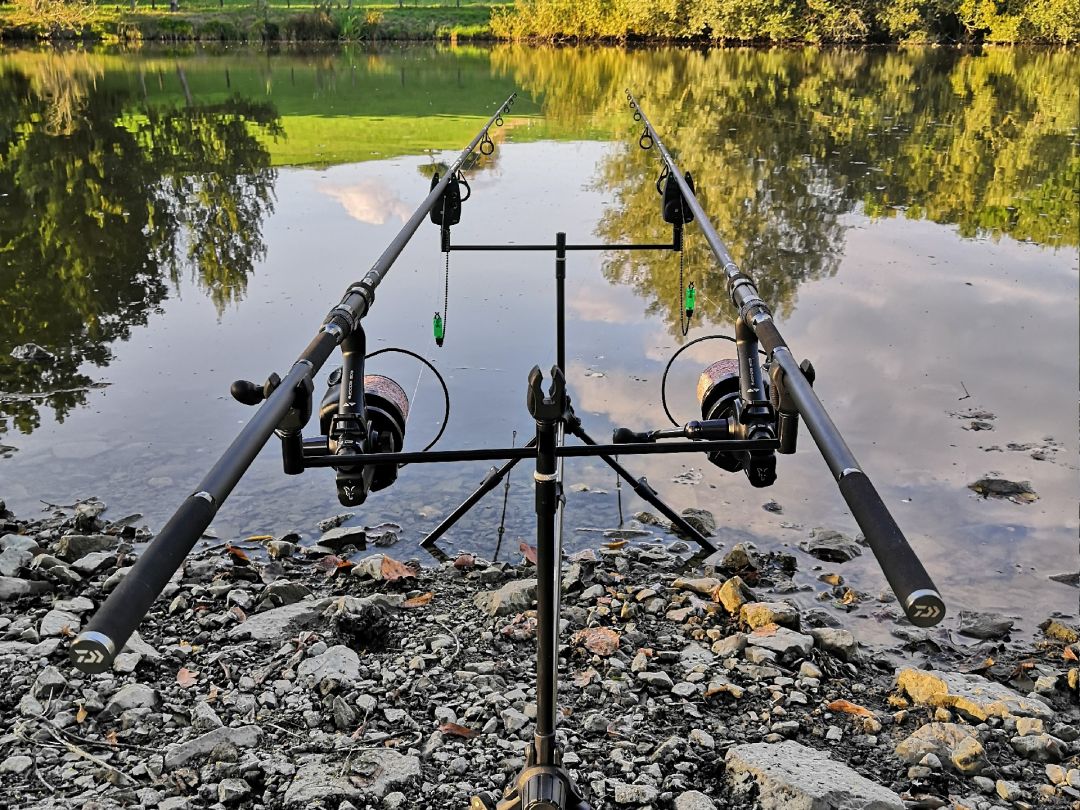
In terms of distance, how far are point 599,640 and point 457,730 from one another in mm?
834

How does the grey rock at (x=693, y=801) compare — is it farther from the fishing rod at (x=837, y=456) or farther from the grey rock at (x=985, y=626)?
the grey rock at (x=985, y=626)

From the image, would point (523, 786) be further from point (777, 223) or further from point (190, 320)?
point (777, 223)

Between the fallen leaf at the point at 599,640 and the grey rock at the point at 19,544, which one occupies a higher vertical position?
the grey rock at the point at 19,544

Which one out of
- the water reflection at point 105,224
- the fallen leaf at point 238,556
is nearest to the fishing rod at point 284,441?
the fallen leaf at point 238,556

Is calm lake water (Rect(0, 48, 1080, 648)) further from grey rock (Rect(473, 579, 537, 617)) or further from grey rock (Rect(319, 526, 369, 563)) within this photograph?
grey rock (Rect(473, 579, 537, 617))

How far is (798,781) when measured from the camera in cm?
302

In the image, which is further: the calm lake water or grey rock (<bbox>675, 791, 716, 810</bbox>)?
the calm lake water

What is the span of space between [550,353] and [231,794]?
5419mm

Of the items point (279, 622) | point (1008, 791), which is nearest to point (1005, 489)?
point (1008, 791)

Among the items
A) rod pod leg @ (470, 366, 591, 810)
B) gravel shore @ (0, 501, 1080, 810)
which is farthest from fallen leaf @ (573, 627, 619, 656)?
rod pod leg @ (470, 366, 591, 810)

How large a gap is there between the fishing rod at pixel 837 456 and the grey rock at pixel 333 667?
7.32 feet

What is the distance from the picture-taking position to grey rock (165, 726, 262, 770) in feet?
10.4

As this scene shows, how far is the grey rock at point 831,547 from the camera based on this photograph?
4887 mm

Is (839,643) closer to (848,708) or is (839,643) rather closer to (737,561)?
(848,708)
